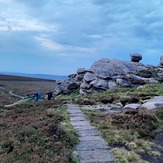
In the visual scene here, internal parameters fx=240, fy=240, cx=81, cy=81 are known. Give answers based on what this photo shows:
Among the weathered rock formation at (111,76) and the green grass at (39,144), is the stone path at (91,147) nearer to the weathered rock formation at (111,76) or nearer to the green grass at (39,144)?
the green grass at (39,144)

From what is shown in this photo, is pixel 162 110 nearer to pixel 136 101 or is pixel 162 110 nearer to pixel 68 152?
pixel 136 101

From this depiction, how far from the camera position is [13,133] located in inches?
438

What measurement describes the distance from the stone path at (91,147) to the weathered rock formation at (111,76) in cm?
2035

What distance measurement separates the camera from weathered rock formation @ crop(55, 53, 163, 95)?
32.6 metres

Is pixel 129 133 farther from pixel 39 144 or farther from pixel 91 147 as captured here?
pixel 39 144

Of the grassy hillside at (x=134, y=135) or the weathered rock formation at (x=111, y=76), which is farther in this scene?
the weathered rock formation at (x=111, y=76)

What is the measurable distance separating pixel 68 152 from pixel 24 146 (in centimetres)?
188

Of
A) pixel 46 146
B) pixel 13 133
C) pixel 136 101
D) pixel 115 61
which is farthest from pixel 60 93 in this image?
pixel 46 146

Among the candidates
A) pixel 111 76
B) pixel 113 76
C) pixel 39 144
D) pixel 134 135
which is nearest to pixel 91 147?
pixel 39 144

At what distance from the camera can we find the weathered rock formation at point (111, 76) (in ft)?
107

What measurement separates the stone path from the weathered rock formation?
20346 millimetres

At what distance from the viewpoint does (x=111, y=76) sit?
3369 centimetres

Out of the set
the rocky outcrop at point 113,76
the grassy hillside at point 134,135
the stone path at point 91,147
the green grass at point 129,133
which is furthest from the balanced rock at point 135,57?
the stone path at point 91,147

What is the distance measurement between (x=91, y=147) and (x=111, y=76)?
25.3 m
